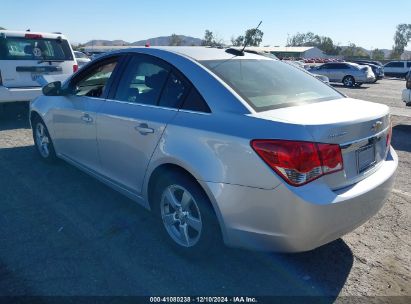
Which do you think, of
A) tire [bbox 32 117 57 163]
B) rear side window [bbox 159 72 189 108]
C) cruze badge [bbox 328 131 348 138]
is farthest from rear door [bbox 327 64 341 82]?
cruze badge [bbox 328 131 348 138]

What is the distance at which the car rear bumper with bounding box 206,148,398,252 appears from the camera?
239 centimetres

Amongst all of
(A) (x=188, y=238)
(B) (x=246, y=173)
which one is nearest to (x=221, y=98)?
(B) (x=246, y=173)

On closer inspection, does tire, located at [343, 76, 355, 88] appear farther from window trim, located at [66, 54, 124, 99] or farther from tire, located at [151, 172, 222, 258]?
tire, located at [151, 172, 222, 258]

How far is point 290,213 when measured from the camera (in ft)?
7.89

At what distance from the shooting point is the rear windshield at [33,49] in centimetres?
766

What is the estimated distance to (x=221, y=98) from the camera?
279cm

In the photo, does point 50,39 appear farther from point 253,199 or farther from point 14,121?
point 253,199

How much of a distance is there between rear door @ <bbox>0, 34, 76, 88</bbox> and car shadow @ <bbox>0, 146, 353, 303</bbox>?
4.43 m

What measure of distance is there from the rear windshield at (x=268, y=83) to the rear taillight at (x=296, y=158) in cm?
41

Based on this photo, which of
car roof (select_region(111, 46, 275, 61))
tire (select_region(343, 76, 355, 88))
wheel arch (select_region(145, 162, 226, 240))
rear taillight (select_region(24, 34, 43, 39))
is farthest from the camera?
tire (select_region(343, 76, 355, 88))

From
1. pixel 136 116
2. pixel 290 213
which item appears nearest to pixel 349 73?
pixel 136 116

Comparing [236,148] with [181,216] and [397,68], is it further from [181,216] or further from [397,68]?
[397,68]

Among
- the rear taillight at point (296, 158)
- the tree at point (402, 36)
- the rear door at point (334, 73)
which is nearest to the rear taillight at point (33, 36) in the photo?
the rear taillight at point (296, 158)

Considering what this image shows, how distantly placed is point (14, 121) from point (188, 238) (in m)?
6.95
